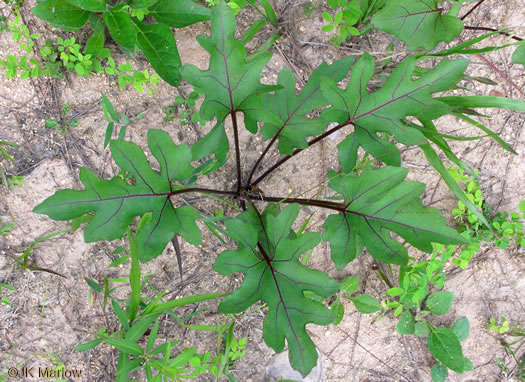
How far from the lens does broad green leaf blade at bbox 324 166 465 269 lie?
58.4 inches

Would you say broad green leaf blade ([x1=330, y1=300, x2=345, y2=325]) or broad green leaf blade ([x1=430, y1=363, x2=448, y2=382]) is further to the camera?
broad green leaf blade ([x1=430, y1=363, x2=448, y2=382])

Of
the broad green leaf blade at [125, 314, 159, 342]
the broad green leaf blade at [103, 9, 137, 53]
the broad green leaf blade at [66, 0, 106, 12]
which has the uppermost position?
the broad green leaf blade at [66, 0, 106, 12]

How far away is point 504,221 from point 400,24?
129cm

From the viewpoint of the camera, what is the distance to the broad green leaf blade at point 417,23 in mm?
1704

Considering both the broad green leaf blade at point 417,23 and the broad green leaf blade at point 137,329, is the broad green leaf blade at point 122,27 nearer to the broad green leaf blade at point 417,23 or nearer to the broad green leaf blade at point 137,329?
the broad green leaf blade at point 417,23

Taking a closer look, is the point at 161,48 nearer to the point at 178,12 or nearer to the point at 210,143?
the point at 178,12

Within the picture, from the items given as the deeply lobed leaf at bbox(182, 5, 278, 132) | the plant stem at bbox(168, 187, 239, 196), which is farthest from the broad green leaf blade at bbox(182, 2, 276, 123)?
the plant stem at bbox(168, 187, 239, 196)

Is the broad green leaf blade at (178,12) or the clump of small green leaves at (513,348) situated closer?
the broad green leaf blade at (178,12)

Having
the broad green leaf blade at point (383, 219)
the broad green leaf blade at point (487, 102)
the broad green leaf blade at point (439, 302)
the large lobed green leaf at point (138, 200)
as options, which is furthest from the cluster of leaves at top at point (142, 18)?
the broad green leaf blade at point (439, 302)

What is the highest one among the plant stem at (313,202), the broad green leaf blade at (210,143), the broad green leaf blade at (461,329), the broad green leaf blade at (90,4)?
the broad green leaf blade at (90,4)

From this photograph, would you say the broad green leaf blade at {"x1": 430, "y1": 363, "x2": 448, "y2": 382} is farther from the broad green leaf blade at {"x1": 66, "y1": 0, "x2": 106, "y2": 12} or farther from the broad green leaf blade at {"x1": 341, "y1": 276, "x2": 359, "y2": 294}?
the broad green leaf blade at {"x1": 66, "y1": 0, "x2": 106, "y2": 12}

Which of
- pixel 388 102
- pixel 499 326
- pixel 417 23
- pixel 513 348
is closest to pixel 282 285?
pixel 388 102

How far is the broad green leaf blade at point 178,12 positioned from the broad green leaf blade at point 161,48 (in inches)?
2.4

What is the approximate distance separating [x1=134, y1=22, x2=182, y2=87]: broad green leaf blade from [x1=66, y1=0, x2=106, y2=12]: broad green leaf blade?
0.53 feet
